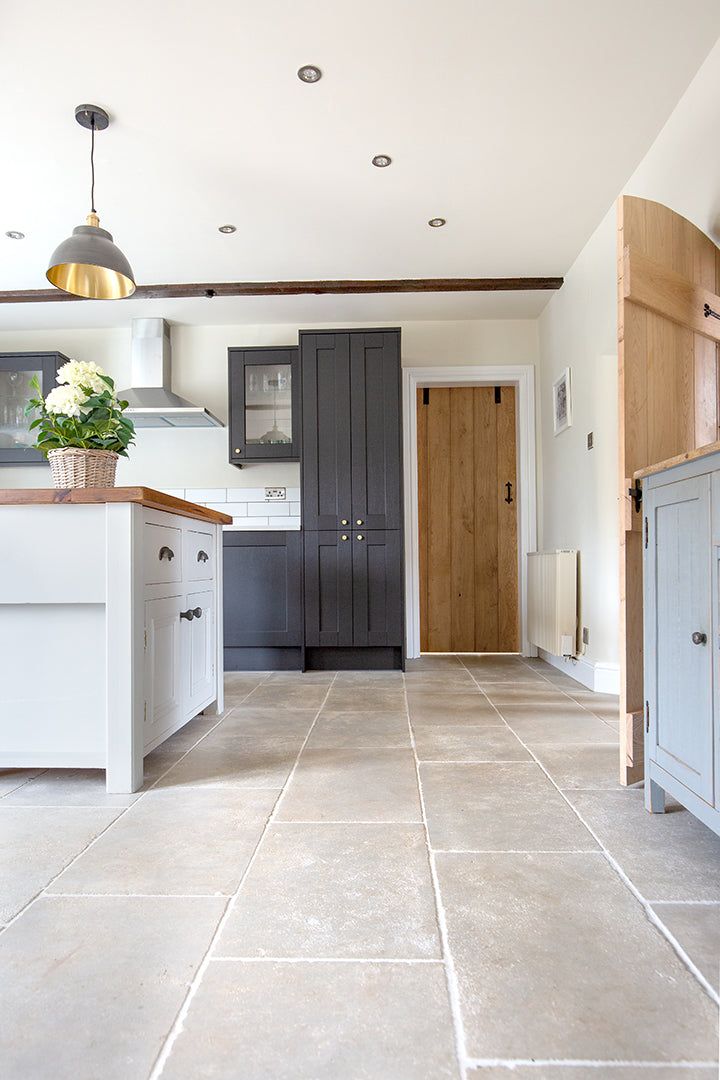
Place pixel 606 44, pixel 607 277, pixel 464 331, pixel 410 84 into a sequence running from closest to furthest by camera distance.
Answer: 1. pixel 606 44
2. pixel 410 84
3. pixel 607 277
4. pixel 464 331

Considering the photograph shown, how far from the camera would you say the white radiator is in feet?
→ 12.5

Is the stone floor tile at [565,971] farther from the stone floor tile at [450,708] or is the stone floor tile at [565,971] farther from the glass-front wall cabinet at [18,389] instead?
the glass-front wall cabinet at [18,389]

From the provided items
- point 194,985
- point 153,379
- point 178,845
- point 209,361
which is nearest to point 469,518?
point 209,361

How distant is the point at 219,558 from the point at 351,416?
5.40 ft

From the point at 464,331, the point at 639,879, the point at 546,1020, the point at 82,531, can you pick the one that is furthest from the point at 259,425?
the point at 546,1020

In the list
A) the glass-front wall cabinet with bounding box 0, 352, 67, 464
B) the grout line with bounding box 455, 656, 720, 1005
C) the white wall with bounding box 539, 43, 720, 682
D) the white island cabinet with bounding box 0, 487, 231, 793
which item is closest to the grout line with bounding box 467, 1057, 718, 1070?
the grout line with bounding box 455, 656, 720, 1005

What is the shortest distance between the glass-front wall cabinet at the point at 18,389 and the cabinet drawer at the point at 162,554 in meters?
2.79

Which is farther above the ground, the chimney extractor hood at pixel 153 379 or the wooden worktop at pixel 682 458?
the chimney extractor hood at pixel 153 379

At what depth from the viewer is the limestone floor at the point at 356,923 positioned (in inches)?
32.9

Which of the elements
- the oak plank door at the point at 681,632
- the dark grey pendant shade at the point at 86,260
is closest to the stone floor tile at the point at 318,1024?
the oak plank door at the point at 681,632

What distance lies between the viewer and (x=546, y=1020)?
0.88 meters

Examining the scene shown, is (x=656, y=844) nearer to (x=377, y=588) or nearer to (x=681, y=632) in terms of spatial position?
(x=681, y=632)

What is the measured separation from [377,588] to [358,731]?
1.66 meters

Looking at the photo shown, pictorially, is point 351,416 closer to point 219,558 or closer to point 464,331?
point 464,331
